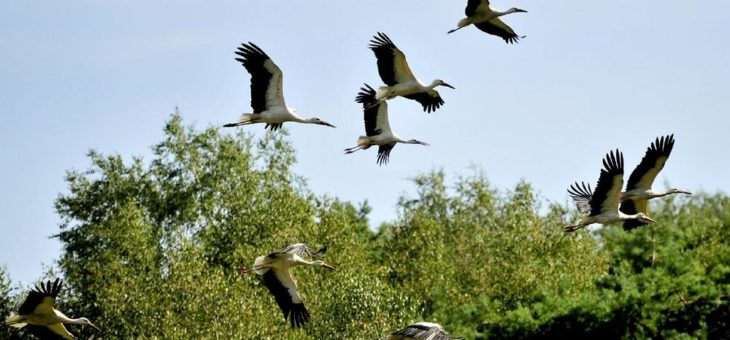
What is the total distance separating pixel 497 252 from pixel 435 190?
13221 mm

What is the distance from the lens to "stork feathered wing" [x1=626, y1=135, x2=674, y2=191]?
21609 millimetres

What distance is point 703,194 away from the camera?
72.9 m

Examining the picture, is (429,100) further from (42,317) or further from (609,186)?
(42,317)

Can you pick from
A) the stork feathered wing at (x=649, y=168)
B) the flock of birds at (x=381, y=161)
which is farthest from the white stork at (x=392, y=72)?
the stork feathered wing at (x=649, y=168)

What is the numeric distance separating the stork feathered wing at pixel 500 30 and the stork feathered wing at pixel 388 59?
170 centimetres

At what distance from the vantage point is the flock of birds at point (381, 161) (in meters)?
20.2

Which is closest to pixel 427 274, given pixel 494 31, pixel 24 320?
pixel 494 31

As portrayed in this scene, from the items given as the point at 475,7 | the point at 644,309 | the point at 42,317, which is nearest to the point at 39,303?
the point at 42,317

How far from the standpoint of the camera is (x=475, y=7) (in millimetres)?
21797

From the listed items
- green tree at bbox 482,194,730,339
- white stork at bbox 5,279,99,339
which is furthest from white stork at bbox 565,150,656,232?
green tree at bbox 482,194,730,339

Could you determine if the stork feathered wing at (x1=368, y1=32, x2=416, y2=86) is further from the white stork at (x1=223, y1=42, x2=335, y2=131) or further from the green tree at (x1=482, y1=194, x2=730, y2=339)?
the green tree at (x1=482, y1=194, x2=730, y2=339)

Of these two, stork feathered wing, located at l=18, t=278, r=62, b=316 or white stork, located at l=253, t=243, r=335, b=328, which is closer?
stork feathered wing, located at l=18, t=278, r=62, b=316

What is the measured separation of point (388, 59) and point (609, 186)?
3.77 metres

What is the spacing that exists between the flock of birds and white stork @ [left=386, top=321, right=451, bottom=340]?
0.02m
